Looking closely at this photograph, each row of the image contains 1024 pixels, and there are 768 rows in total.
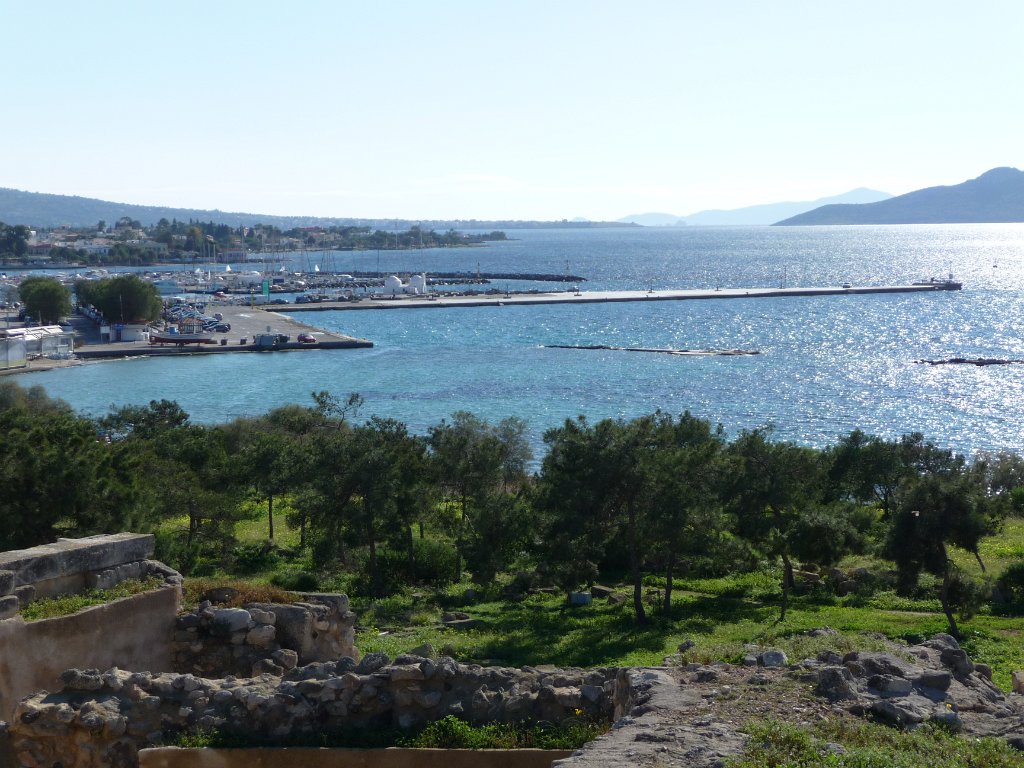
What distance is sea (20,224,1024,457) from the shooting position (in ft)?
206

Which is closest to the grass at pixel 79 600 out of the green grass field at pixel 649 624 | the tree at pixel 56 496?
the green grass field at pixel 649 624

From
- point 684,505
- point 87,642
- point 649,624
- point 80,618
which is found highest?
point 80,618

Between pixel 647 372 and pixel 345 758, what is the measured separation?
235 feet

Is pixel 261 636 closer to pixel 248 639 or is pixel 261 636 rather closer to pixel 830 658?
pixel 248 639

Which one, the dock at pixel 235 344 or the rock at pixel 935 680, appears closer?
the rock at pixel 935 680

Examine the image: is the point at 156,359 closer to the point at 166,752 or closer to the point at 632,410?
the point at 632,410

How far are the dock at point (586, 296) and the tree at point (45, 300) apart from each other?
30.4 meters

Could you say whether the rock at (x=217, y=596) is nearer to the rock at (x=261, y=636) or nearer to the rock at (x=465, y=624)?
the rock at (x=261, y=636)

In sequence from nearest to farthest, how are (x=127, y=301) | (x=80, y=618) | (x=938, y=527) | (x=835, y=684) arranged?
(x=835, y=684) < (x=80, y=618) < (x=938, y=527) < (x=127, y=301)

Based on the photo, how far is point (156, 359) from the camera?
93.1 metres

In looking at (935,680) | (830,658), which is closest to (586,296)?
(830,658)

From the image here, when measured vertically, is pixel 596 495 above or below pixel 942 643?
below

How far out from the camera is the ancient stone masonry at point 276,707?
29.2 ft

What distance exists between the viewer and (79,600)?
33.7 ft
